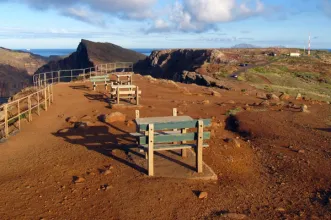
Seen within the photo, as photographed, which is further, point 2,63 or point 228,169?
point 2,63

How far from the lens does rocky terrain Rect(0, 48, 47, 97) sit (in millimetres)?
90000

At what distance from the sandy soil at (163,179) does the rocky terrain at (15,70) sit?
76.6m

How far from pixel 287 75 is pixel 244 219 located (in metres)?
41.1

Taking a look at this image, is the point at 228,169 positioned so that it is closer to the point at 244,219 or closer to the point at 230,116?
the point at 244,219

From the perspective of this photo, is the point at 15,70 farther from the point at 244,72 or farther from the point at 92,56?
the point at 244,72

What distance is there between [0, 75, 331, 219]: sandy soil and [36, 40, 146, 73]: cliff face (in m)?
74.9

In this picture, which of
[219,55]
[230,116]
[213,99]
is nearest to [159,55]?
[219,55]

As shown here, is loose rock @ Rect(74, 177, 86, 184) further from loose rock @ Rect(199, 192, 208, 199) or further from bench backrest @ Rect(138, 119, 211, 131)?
loose rock @ Rect(199, 192, 208, 199)

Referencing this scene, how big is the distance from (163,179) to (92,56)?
3289 inches

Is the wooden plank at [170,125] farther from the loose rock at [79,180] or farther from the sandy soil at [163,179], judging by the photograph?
the loose rock at [79,180]

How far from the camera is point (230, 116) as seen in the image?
13.0 m

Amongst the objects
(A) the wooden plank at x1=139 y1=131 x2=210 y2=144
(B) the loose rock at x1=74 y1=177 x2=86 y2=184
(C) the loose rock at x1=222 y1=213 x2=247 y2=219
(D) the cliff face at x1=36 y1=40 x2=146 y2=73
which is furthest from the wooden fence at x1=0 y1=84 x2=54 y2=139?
(D) the cliff face at x1=36 y1=40 x2=146 y2=73

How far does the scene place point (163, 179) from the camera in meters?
6.84

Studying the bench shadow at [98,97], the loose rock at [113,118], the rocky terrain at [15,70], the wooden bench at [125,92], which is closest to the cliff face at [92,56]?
the rocky terrain at [15,70]
